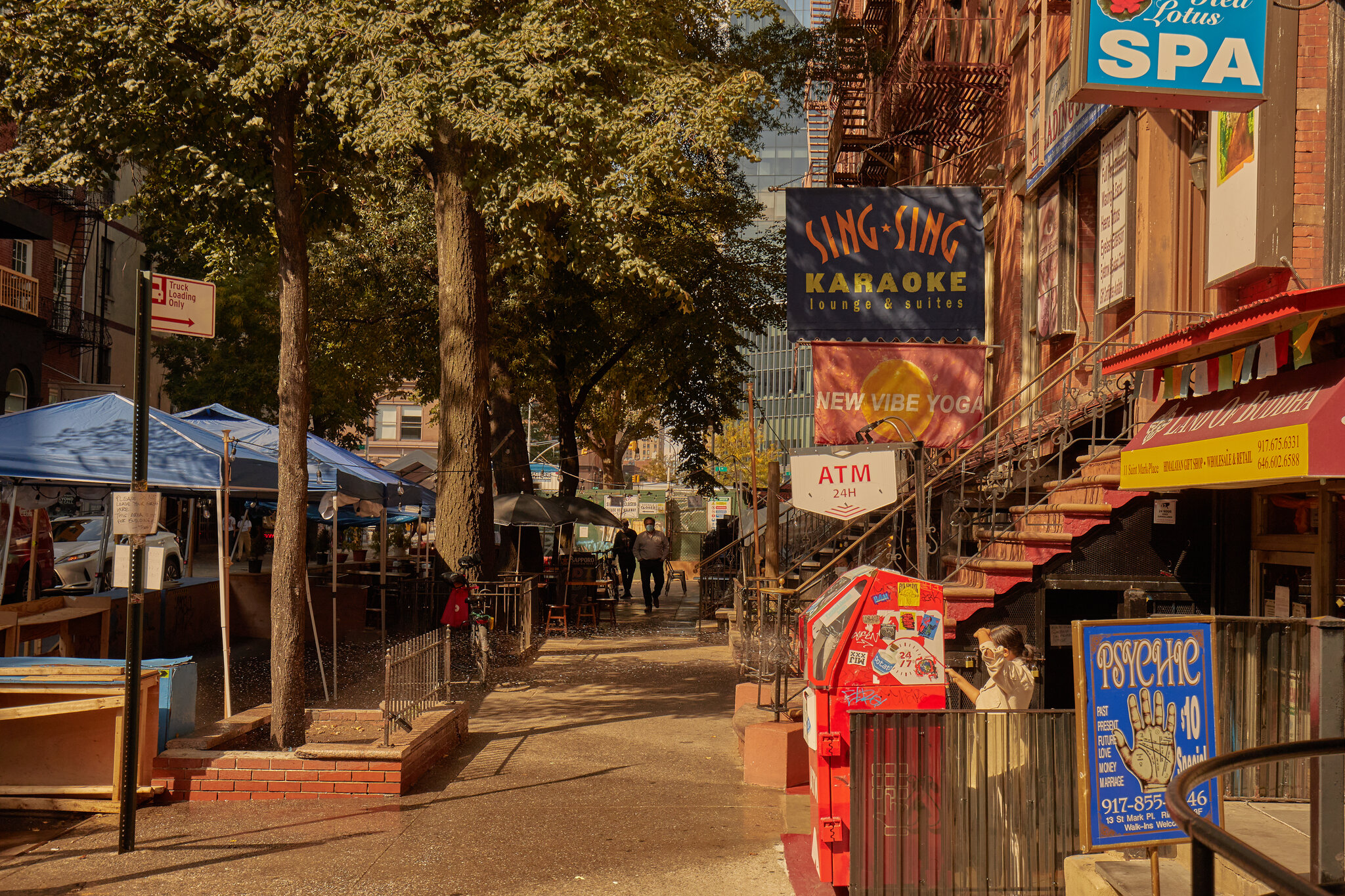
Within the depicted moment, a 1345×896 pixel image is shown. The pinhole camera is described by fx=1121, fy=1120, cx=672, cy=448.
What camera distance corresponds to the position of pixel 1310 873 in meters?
4.13

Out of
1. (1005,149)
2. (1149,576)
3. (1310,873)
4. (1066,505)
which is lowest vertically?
(1310,873)

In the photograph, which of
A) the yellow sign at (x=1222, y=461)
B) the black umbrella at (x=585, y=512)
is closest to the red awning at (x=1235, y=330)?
the yellow sign at (x=1222, y=461)

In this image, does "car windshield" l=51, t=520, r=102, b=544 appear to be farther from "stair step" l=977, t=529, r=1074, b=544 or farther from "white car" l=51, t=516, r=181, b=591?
"stair step" l=977, t=529, r=1074, b=544

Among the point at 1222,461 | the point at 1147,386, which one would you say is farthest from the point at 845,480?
the point at 1222,461

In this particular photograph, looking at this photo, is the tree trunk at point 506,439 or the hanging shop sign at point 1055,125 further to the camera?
the tree trunk at point 506,439

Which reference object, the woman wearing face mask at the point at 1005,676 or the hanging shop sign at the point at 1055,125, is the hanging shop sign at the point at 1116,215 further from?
the woman wearing face mask at the point at 1005,676

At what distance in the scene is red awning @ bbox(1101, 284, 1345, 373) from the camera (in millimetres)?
5531

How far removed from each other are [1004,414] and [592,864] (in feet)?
30.6

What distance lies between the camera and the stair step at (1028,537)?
8539mm

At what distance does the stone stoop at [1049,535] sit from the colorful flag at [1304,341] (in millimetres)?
2268

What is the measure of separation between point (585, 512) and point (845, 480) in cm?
1323

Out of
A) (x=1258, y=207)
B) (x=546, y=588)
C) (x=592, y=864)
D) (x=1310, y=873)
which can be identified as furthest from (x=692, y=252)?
(x=1310, y=873)

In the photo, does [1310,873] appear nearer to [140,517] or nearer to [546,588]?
[140,517]

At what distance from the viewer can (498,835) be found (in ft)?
23.4
